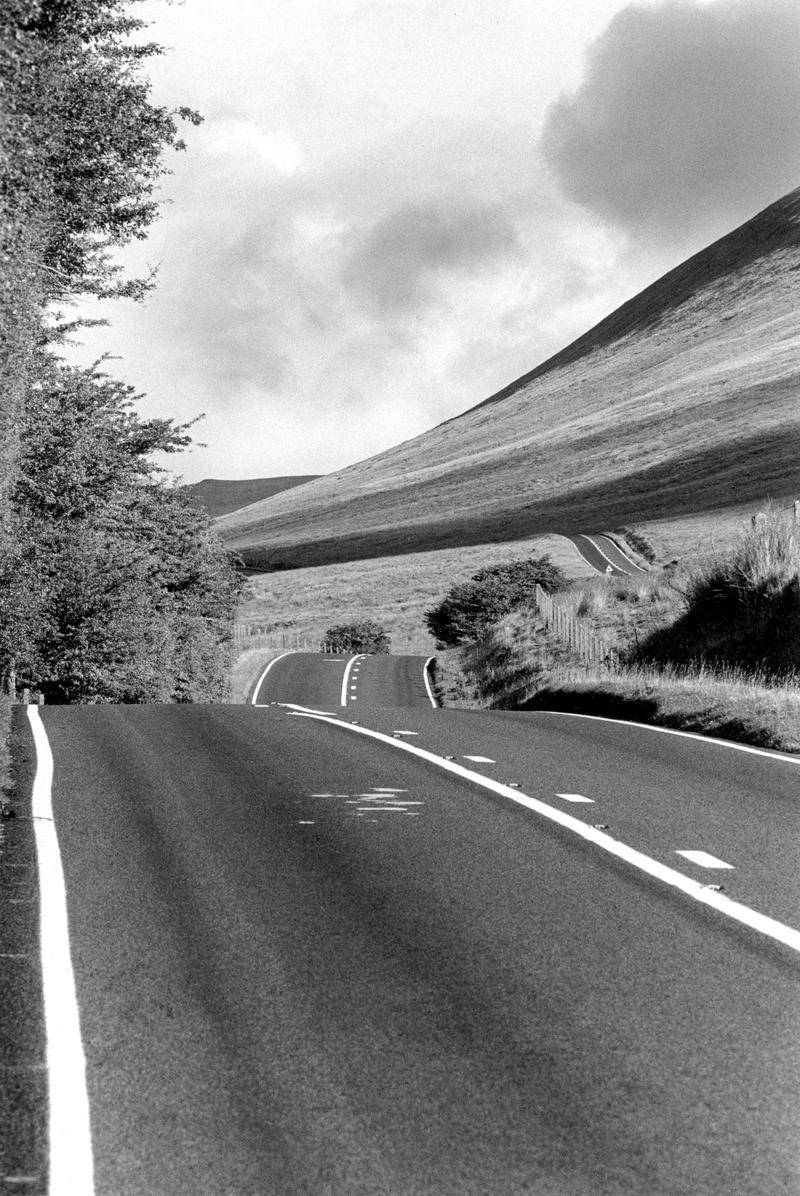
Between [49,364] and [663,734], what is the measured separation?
16.6 m

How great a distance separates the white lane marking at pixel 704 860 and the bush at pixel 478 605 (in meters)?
60.4

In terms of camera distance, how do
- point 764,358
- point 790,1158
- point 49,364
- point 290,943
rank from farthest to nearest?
point 764,358 → point 49,364 → point 290,943 → point 790,1158

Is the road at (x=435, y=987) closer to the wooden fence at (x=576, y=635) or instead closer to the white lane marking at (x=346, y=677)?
the wooden fence at (x=576, y=635)

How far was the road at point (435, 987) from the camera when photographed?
151 inches

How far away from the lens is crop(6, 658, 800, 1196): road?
3836 mm

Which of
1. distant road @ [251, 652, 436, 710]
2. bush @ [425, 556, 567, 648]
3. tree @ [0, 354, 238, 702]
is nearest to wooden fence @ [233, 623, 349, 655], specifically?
bush @ [425, 556, 567, 648]

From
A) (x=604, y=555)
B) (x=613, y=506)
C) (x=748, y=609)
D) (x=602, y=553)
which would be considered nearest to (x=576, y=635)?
(x=748, y=609)

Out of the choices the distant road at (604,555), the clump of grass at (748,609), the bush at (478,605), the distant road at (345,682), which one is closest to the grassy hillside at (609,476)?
the distant road at (604,555)

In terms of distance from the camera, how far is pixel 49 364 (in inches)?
1025

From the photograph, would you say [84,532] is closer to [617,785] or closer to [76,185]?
[76,185]

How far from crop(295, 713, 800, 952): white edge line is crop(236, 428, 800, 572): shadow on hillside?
11373 centimetres

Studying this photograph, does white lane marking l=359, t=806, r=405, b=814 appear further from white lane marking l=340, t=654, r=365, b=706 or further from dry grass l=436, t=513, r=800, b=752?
white lane marking l=340, t=654, r=365, b=706

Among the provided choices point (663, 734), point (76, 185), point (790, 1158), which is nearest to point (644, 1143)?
point (790, 1158)

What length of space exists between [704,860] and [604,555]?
95941 millimetres
